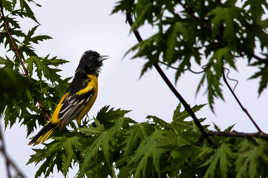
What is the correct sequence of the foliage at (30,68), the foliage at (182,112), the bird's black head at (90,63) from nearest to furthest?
the foliage at (182,112) → the foliage at (30,68) → the bird's black head at (90,63)

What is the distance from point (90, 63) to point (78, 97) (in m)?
1.12

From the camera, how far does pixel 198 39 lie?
2768mm

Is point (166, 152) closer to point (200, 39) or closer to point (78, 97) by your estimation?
point (200, 39)

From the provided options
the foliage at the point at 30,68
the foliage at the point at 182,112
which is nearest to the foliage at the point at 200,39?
the foliage at the point at 182,112

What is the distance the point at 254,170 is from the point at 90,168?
1.60 m

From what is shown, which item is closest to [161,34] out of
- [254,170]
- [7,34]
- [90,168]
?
[254,170]

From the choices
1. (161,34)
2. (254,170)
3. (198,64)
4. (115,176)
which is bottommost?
(115,176)

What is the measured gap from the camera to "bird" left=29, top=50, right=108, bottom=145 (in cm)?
610

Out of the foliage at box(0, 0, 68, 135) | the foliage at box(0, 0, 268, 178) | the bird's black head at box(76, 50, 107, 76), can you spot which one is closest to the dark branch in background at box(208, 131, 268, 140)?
the foliage at box(0, 0, 268, 178)

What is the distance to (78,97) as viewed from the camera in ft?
24.6

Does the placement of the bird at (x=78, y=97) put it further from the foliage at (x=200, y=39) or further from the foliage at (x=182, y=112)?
the foliage at (x=200, y=39)

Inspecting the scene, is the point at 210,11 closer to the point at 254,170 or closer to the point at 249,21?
the point at 249,21

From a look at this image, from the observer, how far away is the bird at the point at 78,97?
610cm

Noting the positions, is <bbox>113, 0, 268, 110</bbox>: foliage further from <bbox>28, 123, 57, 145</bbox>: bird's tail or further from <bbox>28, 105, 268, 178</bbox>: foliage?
<bbox>28, 123, 57, 145</bbox>: bird's tail
